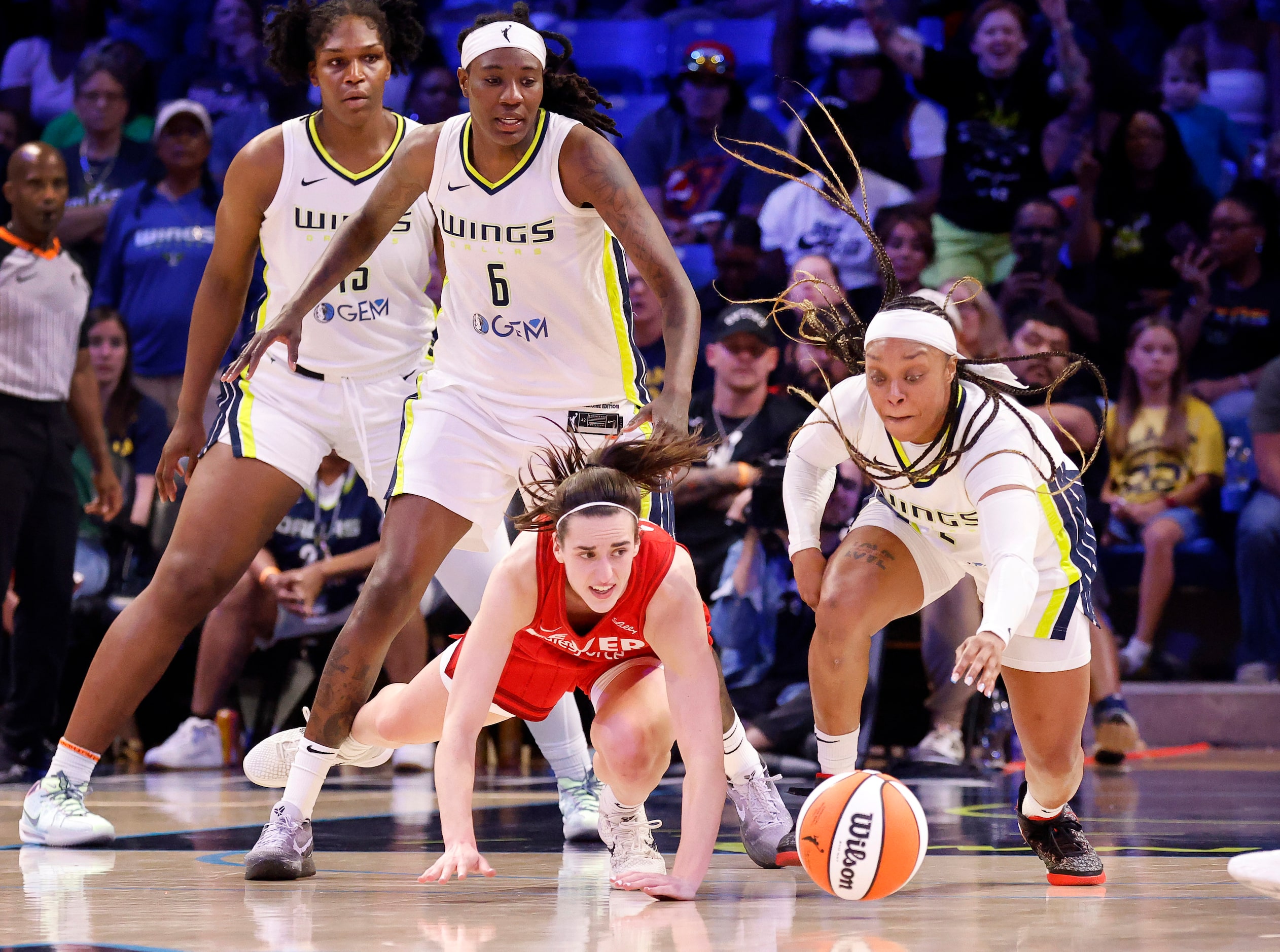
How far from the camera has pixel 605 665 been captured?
12.6ft

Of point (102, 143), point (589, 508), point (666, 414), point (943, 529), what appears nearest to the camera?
point (589, 508)

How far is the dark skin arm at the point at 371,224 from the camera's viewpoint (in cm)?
409

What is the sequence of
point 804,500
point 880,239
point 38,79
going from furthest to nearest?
1. point 38,79
2. point 880,239
3. point 804,500

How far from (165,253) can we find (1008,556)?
A: 6212mm

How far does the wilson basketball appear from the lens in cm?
317

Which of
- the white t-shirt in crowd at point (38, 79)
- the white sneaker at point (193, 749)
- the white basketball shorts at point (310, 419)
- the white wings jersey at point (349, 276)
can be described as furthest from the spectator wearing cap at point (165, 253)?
the white basketball shorts at point (310, 419)

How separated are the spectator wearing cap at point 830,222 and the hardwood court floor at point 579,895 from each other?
11.1 feet

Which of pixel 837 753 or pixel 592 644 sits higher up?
pixel 592 644

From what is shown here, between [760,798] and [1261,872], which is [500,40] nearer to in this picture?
[760,798]

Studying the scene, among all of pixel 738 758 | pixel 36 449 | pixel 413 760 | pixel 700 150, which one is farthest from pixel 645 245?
pixel 700 150

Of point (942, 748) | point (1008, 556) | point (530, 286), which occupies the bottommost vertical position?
point (942, 748)

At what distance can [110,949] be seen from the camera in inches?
103

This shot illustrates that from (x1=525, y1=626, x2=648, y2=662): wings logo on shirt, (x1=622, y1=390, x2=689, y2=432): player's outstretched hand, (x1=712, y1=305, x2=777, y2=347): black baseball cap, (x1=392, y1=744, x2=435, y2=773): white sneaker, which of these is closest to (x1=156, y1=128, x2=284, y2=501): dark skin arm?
(x1=525, y1=626, x2=648, y2=662): wings logo on shirt

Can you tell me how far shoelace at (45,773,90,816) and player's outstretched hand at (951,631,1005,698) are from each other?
2.62 m
